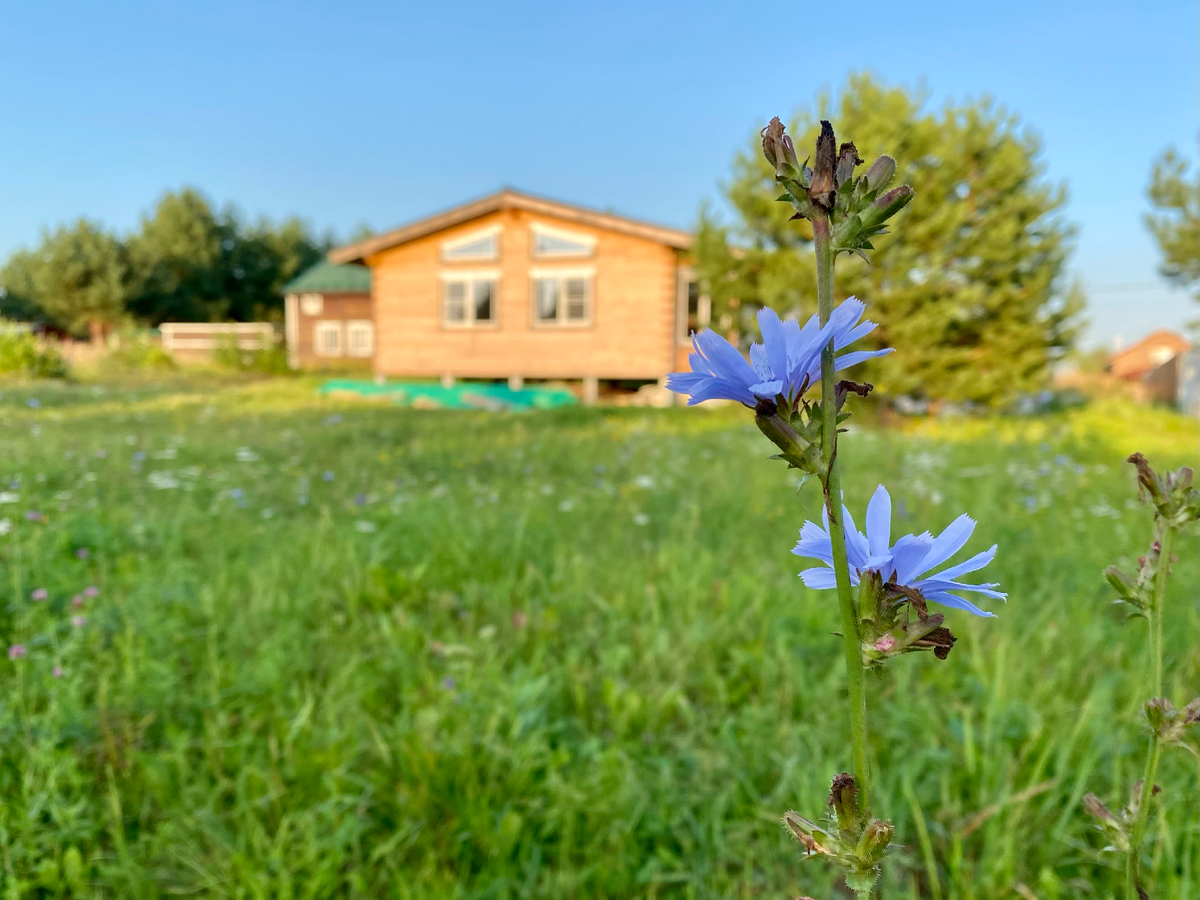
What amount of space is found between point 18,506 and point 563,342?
13.4 m

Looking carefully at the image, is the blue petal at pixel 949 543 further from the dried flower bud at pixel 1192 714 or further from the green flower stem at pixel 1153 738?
the dried flower bud at pixel 1192 714

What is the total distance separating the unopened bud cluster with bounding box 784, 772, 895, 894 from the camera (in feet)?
1.30

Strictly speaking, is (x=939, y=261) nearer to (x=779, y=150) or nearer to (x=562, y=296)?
(x=562, y=296)

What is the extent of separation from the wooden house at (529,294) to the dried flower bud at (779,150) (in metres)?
15.1

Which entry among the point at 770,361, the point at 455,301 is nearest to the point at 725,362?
the point at 770,361

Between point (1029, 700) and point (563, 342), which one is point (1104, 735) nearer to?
point (1029, 700)

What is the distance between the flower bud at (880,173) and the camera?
1.58 ft

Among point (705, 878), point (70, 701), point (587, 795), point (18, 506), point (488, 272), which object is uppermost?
point (488, 272)

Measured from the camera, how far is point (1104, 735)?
6.61 ft

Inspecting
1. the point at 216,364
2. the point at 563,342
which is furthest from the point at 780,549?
the point at 216,364

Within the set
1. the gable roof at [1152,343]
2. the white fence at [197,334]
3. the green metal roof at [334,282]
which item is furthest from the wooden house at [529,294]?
the gable roof at [1152,343]

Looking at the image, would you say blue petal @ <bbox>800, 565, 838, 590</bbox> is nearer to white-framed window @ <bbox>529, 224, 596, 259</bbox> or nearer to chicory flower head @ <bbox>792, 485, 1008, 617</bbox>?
chicory flower head @ <bbox>792, 485, 1008, 617</bbox>

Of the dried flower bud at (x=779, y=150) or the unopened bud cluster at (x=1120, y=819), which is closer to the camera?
the dried flower bud at (x=779, y=150)

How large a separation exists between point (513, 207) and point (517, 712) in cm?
1529
